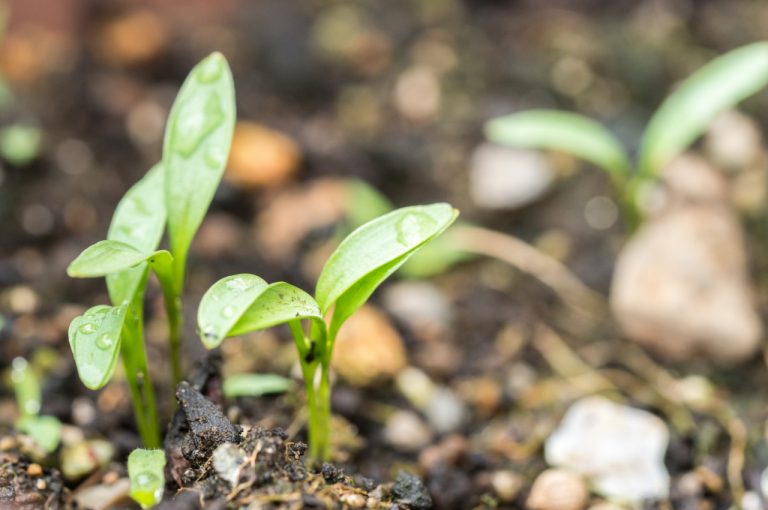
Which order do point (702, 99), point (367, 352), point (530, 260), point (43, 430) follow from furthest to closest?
1. point (530, 260)
2. point (702, 99)
3. point (367, 352)
4. point (43, 430)

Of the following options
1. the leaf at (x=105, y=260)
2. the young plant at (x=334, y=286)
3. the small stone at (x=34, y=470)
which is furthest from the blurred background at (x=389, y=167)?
the leaf at (x=105, y=260)

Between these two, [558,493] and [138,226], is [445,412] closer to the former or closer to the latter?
[558,493]

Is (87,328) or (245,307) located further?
(87,328)

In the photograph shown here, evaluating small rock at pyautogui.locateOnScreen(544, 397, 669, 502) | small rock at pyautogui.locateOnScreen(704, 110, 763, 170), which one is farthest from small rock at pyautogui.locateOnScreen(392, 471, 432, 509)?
small rock at pyautogui.locateOnScreen(704, 110, 763, 170)

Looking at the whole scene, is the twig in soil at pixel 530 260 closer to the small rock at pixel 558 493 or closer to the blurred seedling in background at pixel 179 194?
the small rock at pixel 558 493

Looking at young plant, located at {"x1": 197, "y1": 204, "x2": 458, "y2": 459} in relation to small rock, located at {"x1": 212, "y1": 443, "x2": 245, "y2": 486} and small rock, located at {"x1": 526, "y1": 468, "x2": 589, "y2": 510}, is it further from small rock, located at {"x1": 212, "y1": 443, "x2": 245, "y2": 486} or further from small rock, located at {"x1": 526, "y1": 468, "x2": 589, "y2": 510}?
small rock, located at {"x1": 526, "y1": 468, "x2": 589, "y2": 510}

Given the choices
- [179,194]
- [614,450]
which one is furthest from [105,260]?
[614,450]

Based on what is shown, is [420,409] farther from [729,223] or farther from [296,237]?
[729,223]
